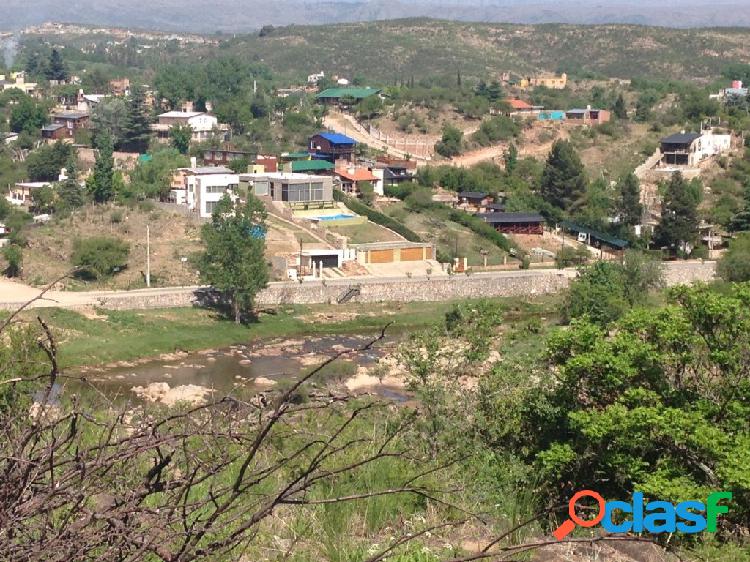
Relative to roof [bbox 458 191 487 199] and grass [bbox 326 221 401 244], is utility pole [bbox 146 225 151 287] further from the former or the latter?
roof [bbox 458 191 487 199]

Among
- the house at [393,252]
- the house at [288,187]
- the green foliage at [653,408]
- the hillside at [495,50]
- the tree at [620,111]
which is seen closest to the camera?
the green foliage at [653,408]

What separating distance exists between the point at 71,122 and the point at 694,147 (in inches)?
778

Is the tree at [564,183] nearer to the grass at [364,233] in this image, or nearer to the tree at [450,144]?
the tree at [450,144]

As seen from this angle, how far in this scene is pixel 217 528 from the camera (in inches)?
64.8

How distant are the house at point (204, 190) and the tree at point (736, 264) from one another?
10704mm

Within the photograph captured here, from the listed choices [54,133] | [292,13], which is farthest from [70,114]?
Answer: [292,13]

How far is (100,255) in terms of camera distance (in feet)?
62.6

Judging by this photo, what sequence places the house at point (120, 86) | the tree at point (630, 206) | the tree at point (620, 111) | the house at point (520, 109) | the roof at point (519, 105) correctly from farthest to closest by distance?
1. the house at point (120, 86)
2. the roof at point (519, 105)
3. the house at point (520, 109)
4. the tree at point (620, 111)
5. the tree at point (630, 206)

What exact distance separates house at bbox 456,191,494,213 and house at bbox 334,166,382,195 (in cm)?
233

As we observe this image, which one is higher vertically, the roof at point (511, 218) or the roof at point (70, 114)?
the roof at point (70, 114)

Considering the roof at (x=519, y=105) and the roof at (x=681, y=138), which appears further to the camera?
the roof at (x=519, y=105)

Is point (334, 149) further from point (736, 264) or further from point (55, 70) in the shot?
point (55, 70)

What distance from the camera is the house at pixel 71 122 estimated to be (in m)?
32.0

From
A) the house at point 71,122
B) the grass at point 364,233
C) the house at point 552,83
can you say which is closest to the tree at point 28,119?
the house at point 71,122
